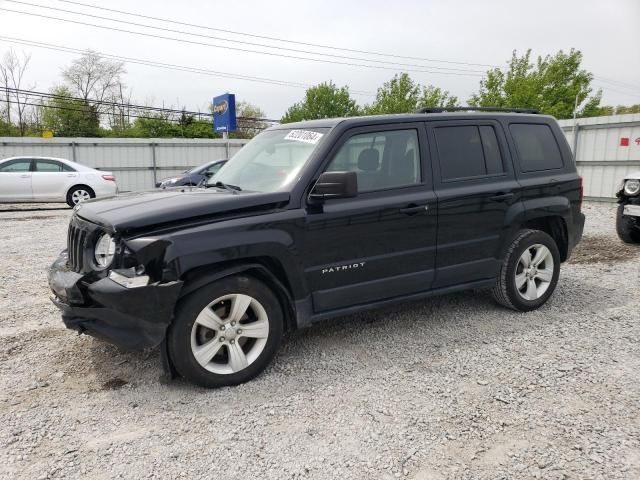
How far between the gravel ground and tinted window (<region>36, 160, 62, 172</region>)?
9.88 metres

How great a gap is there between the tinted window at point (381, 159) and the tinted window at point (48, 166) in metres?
12.2

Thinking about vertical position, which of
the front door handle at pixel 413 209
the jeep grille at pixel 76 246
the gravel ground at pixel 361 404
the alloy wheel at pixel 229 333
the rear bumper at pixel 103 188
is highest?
the front door handle at pixel 413 209

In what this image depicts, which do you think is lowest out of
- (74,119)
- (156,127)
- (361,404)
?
(361,404)

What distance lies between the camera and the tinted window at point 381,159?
3662 millimetres

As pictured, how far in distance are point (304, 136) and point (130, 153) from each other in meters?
18.6

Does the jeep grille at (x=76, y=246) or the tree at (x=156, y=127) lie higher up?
the tree at (x=156, y=127)

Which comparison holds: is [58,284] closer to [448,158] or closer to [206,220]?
[206,220]

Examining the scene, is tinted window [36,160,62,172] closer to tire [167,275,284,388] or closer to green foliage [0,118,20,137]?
tire [167,275,284,388]

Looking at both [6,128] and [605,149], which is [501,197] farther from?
[6,128]

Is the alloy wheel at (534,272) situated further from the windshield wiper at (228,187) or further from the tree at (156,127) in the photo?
the tree at (156,127)

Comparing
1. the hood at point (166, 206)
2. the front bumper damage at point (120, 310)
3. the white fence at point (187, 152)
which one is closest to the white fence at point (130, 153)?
the white fence at point (187, 152)

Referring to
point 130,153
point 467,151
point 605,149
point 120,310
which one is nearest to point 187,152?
point 130,153

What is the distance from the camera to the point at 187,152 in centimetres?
2133

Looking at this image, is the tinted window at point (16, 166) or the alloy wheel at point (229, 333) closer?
the alloy wheel at point (229, 333)
